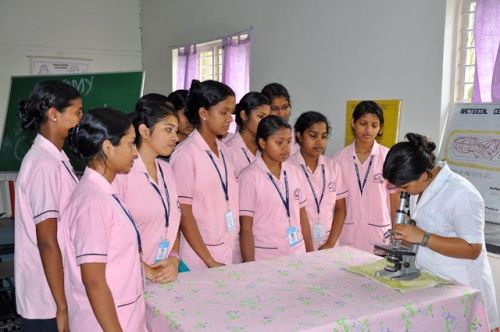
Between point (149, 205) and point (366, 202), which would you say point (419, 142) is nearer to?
point (149, 205)

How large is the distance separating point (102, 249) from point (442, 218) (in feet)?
3.99

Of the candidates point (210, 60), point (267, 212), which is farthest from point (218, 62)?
point (267, 212)

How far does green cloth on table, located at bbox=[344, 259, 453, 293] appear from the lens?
1.69m

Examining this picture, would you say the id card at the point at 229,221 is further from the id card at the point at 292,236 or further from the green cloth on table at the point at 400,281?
the green cloth on table at the point at 400,281

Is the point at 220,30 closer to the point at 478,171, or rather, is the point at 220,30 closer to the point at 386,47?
the point at 386,47

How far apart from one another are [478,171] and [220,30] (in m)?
3.64

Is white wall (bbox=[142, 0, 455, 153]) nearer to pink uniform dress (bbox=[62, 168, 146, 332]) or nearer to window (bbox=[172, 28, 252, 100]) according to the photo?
window (bbox=[172, 28, 252, 100])

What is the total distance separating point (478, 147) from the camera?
9.49 ft

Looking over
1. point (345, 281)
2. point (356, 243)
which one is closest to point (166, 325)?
point (345, 281)

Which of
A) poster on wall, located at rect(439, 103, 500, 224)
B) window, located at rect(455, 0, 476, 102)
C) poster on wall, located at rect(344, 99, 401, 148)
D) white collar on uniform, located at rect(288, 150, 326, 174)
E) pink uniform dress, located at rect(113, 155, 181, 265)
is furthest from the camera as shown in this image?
poster on wall, located at rect(344, 99, 401, 148)

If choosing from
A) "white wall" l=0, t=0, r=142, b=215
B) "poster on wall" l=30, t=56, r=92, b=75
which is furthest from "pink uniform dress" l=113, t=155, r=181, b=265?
"poster on wall" l=30, t=56, r=92, b=75

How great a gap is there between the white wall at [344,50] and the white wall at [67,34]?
175 cm

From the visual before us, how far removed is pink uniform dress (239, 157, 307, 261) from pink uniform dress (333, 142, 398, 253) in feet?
1.74

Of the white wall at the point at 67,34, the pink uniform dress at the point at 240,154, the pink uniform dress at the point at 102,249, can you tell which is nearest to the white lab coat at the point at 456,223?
the pink uniform dress at the point at 102,249
